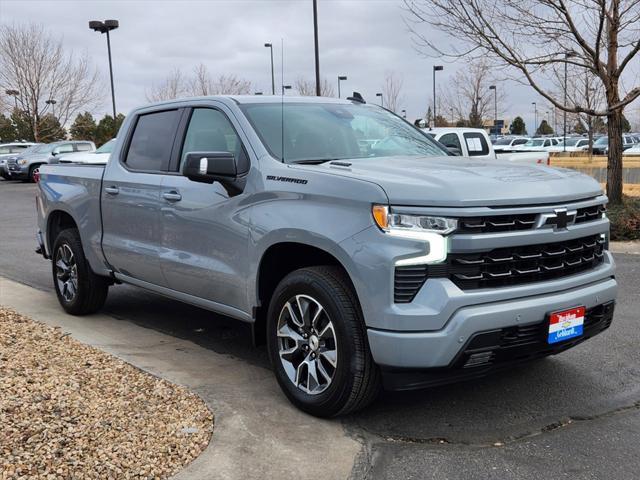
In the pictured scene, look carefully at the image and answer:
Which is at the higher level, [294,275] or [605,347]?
[294,275]

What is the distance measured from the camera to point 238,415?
4023 mm

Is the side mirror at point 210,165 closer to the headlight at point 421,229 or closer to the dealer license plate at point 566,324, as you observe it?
the headlight at point 421,229

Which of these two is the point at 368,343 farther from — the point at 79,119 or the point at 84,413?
the point at 79,119

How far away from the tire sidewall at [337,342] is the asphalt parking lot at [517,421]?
0.22 meters

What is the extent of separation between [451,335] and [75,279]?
4142 millimetres

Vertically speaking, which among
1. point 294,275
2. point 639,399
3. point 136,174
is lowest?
point 639,399

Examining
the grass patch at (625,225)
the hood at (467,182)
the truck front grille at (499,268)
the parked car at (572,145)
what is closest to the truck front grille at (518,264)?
the truck front grille at (499,268)

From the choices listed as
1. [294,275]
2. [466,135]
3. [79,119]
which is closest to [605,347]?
[294,275]

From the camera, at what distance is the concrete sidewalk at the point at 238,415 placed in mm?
3410

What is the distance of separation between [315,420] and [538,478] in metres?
1.25

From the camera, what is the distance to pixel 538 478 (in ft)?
10.9

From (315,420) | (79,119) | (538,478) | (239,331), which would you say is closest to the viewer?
(538,478)

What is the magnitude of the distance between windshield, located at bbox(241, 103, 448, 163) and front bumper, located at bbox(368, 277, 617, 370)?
1.48 m

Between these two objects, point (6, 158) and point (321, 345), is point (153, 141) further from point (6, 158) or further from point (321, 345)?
point (6, 158)
